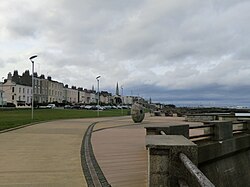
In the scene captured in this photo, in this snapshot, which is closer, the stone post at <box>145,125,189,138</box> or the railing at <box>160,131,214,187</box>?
the railing at <box>160,131,214,187</box>

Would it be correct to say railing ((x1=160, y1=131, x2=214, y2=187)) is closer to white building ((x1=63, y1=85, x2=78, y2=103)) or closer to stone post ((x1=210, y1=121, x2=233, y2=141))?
stone post ((x1=210, y1=121, x2=233, y2=141))

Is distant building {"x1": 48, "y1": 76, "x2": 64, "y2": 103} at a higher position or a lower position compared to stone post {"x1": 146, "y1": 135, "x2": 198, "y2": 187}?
higher

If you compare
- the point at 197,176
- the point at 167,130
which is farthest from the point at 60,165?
the point at 197,176

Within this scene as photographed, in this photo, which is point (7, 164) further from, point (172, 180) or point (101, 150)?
point (172, 180)

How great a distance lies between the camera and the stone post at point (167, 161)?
5.12 m

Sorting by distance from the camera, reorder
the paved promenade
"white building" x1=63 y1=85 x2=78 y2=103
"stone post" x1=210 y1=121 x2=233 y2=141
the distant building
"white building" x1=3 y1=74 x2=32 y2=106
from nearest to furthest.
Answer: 1. the paved promenade
2. "stone post" x1=210 y1=121 x2=233 y2=141
3. "white building" x1=3 y1=74 x2=32 y2=106
4. the distant building
5. "white building" x1=63 y1=85 x2=78 y2=103

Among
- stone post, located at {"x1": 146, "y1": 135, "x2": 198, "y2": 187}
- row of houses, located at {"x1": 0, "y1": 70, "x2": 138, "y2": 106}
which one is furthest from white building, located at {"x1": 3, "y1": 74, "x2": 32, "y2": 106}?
stone post, located at {"x1": 146, "y1": 135, "x2": 198, "y2": 187}

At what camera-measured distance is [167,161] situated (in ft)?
17.1

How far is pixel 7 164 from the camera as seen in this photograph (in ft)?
31.4

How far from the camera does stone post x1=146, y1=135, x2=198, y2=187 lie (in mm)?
5121

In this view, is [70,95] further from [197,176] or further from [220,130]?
[197,176]

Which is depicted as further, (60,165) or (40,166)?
(60,165)

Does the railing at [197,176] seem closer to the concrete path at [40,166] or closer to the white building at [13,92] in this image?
the concrete path at [40,166]

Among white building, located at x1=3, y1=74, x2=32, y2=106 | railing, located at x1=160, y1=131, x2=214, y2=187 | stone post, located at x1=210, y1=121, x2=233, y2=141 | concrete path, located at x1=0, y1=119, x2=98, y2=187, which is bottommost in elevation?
concrete path, located at x1=0, y1=119, x2=98, y2=187
